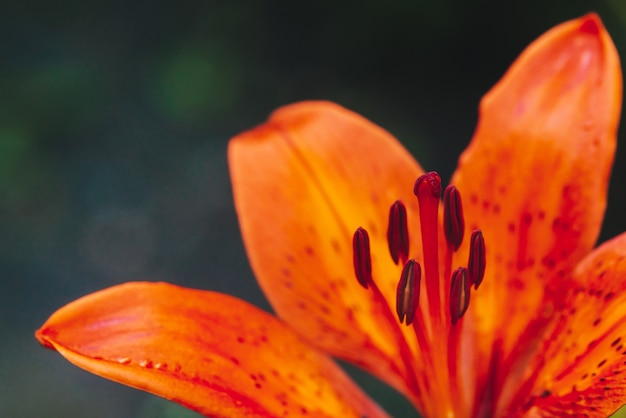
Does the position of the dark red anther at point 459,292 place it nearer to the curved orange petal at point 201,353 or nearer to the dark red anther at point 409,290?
the dark red anther at point 409,290

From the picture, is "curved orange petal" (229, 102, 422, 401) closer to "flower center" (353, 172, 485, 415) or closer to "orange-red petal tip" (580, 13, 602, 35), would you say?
"flower center" (353, 172, 485, 415)

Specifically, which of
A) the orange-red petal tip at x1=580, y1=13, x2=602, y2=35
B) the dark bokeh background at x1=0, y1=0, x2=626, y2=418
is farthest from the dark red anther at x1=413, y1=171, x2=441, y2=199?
Answer: the dark bokeh background at x1=0, y1=0, x2=626, y2=418

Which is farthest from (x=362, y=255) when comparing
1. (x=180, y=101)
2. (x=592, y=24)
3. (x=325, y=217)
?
(x=180, y=101)

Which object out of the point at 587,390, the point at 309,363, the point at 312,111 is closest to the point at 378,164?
the point at 312,111

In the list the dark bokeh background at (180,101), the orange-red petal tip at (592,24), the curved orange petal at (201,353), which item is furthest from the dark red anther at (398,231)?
the dark bokeh background at (180,101)

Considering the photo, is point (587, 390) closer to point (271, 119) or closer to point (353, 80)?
point (271, 119)
